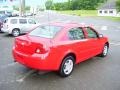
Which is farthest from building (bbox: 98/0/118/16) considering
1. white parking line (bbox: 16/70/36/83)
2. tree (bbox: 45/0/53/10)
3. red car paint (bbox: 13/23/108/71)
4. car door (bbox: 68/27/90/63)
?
white parking line (bbox: 16/70/36/83)

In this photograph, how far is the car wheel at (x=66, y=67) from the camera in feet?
22.8

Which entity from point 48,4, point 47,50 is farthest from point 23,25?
point 47,50

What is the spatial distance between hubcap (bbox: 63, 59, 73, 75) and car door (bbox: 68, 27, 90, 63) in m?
0.38

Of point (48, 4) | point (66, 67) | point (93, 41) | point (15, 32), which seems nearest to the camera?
point (66, 67)

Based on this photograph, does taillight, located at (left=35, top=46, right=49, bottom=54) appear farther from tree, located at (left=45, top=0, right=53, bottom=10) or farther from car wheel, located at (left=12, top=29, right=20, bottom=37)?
car wheel, located at (left=12, top=29, right=20, bottom=37)

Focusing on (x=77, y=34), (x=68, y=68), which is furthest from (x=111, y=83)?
(x=77, y=34)

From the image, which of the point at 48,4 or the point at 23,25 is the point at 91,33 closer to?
the point at 48,4

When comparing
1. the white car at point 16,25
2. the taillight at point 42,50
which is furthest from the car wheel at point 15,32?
the taillight at point 42,50

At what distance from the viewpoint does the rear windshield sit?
23.5 ft

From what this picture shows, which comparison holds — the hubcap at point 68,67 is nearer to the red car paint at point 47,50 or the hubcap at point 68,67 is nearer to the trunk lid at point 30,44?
the red car paint at point 47,50

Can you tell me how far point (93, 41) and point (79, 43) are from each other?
1039mm

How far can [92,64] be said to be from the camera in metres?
8.60

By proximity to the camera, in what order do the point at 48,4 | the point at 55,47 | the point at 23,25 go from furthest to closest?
the point at 23,25, the point at 48,4, the point at 55,47

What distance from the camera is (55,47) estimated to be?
659 cm
